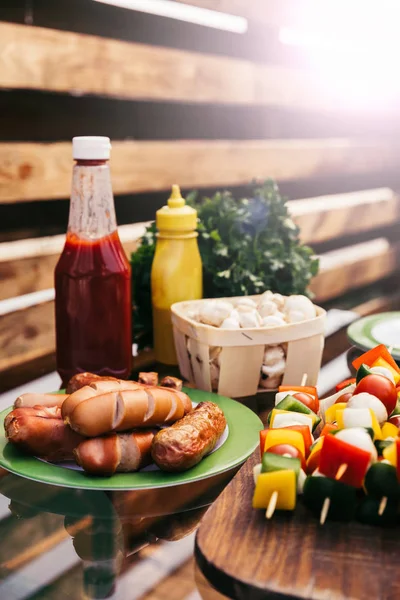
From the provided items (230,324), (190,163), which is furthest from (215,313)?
(190,163)

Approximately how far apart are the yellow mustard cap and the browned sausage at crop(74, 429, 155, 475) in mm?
594

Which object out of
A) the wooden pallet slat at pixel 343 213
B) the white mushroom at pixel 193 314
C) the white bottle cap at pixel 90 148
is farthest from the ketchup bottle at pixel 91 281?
the wooden pallet slat at pixel 343 213

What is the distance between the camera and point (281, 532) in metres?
0.84

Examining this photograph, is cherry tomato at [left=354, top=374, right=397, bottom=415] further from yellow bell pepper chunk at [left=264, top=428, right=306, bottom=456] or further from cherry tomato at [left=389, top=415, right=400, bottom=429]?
yellow bell pepper chunk at [left=264, top=428, right=306, bottom=456]

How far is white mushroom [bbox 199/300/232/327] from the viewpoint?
1.35 metres

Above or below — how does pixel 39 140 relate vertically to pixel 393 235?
above

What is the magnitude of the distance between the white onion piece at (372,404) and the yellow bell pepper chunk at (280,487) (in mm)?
197

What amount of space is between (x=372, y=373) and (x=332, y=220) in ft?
8.33

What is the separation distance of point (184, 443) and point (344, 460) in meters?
0.21

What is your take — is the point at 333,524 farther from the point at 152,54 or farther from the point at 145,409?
the point at 152,54

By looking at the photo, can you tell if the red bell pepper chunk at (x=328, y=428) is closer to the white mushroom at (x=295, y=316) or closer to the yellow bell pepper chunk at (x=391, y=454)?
the yellow bell pepper chunk at (x=391, y=454)

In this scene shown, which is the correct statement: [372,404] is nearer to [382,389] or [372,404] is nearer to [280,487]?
[382,389]

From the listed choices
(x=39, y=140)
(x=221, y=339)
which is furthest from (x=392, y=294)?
(x=221, y=339)

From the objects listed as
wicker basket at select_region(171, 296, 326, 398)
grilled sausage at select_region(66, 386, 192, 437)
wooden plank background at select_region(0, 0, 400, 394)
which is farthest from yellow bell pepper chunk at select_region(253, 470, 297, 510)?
wooden plank background at select_region(0, 0, 400, 394)
